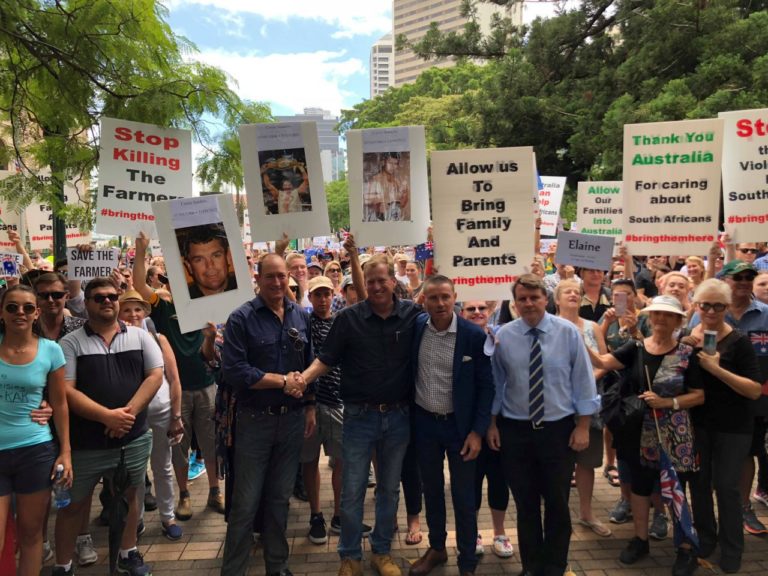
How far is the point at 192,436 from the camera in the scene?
5.72 metres

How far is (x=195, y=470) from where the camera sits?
241 inches

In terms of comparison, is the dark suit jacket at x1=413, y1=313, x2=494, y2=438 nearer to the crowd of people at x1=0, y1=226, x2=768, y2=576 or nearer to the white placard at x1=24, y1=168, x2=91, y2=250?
the crowd of people at x1=0, y1=226, x2=768, y2=576

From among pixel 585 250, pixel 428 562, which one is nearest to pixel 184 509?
pixel 428 562

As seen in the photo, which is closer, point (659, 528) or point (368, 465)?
point (368, 465)

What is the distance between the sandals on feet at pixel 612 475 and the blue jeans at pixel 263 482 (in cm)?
317

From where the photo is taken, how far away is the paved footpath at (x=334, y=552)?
13.9 ft

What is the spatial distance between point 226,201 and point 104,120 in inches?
52.1

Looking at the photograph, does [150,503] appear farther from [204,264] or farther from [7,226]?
[7,226]

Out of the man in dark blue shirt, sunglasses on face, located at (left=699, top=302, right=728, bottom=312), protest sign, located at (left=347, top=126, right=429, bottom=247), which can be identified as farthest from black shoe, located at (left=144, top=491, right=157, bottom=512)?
sunglasses on face, located at (left=699, top=302, right=728, bottom=312)

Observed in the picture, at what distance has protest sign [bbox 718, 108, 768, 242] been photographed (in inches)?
215

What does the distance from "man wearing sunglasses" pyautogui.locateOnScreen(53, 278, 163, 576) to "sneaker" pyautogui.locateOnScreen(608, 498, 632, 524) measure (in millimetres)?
3715

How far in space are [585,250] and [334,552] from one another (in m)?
3.71

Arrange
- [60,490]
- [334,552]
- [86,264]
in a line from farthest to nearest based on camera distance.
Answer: [86,264], [334,552], [60,490]

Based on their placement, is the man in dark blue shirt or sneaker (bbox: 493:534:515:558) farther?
sneaker (bbox: 493:534:515:558)
